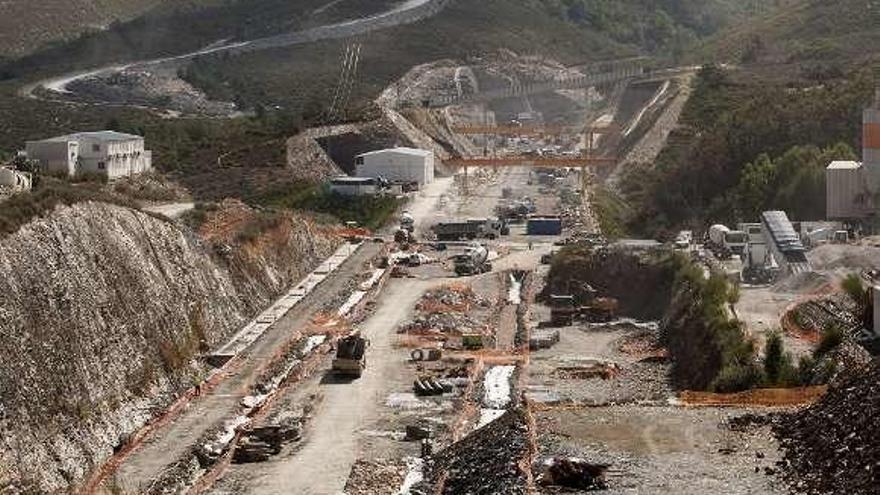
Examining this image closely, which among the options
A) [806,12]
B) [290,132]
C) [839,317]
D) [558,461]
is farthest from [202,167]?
[806,12]

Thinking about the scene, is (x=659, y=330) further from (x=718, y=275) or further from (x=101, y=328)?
(x=101, y=328)

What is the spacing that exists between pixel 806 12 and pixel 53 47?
5177cm

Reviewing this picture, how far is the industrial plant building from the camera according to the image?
49000 mm

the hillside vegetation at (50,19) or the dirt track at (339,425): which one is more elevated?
the hillside vegetation at (50,19)

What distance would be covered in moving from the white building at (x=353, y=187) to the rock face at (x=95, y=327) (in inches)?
862

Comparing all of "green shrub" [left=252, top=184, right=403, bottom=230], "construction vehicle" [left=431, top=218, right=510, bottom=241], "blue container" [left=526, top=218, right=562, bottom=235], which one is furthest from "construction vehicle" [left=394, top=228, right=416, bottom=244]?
"blue container" [left=526, top=218, right=562, bottom=235]

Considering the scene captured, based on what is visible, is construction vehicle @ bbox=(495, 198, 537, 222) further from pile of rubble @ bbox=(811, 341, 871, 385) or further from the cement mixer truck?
pile of rubble @ bbox=(811, 341, 871, 385)

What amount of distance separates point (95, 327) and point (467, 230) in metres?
29.1

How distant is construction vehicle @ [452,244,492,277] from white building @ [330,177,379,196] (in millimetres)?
13096

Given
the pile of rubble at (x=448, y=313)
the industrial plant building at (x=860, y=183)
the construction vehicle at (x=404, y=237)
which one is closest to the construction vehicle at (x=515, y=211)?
the construction vehicle at (x=404, y=237)

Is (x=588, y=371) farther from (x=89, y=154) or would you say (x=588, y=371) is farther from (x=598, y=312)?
(x=89, y=154)

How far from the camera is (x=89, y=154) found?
6144 centimetres

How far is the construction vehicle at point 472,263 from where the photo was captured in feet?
177

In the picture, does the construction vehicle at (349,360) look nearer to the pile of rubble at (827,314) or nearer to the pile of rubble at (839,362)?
the pile of rubble at (827,314)
